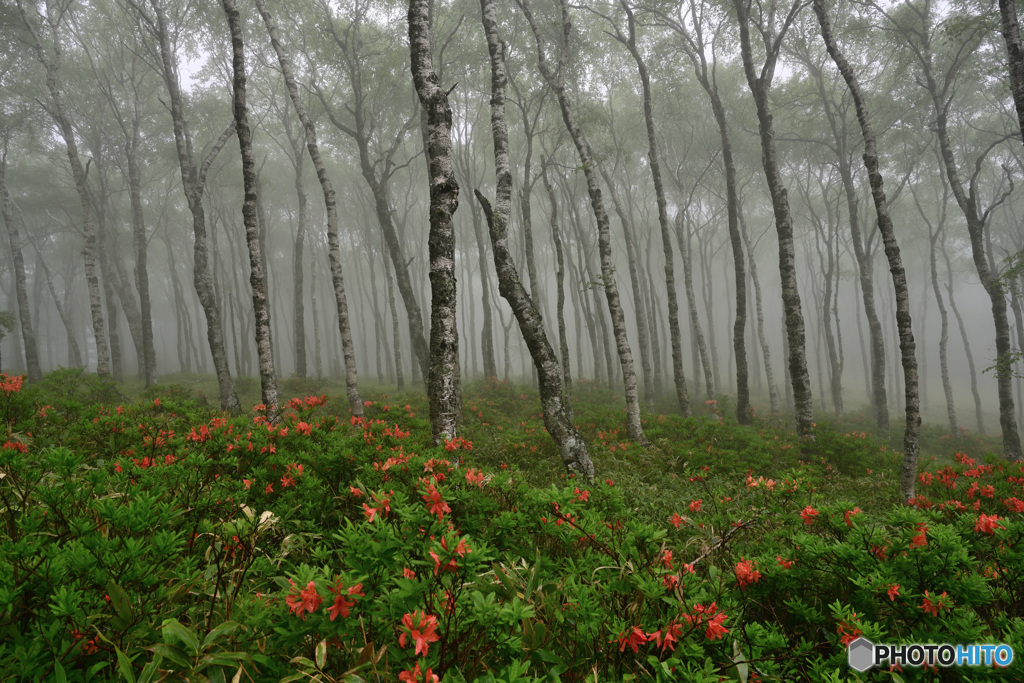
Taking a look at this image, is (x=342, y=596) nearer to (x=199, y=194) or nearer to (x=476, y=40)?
(x=199, y=194)

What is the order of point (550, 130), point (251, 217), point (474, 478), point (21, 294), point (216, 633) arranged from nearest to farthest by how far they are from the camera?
point (216, 633), point (474, 478), point (251, 217), point (21, 294), point (550, 130)

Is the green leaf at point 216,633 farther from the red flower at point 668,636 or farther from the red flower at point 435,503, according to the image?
the red flower at point 668,636

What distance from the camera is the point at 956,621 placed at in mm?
1982

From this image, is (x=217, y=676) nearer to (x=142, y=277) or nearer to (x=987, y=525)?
(x=987, y=525)

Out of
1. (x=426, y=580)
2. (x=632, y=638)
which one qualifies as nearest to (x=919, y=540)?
(x=632, y=638)

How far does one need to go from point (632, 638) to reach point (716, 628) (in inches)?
15.9

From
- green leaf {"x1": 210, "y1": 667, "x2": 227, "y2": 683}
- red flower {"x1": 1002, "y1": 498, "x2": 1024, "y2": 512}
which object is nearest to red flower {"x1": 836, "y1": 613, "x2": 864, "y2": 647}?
green leaf {"x1": 210, "y1": 667, "x2": 227, "y2": 683}

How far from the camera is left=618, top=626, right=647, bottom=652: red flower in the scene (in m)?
1.84

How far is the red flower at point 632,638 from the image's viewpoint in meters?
1.84

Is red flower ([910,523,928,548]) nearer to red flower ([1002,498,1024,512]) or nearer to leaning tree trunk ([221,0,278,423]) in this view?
red flower ([1002,498,1024,512])

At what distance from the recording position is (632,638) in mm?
1876

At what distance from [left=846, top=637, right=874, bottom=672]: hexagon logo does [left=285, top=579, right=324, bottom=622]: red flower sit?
2298 millimetres

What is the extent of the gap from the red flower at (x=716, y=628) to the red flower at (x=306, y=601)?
5.51 feet

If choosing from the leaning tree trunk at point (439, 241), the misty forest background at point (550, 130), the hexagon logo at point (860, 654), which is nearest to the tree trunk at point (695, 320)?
the misty forest background at point (550, 130)
